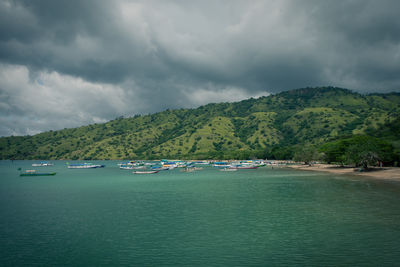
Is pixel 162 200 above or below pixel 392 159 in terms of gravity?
below

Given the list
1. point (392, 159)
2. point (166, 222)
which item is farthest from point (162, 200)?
point (392, 159)

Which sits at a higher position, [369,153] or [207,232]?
[369,153]

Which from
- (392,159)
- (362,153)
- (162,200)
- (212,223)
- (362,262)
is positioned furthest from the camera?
(392,159)

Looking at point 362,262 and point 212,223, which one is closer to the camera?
point 362,262

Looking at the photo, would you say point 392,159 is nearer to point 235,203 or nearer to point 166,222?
point 235,203

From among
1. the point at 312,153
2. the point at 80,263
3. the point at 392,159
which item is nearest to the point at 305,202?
the point at 80,263

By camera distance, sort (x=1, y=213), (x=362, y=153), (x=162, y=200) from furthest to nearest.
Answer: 1. (x=362, y=153)
2. (x=162, y=200)
3. (x=1, y=213)

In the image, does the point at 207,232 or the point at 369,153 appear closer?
the point at 207,232

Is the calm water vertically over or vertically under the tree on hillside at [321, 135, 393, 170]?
under

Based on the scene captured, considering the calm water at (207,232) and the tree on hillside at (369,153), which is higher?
the tree on hillside at (369,153)

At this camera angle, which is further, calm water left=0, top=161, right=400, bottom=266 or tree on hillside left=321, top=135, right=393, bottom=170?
tree on hillside left=321, top=135, right=393, bottom=170

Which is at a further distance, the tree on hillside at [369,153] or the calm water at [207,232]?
the tree on hillside at [369,153]
